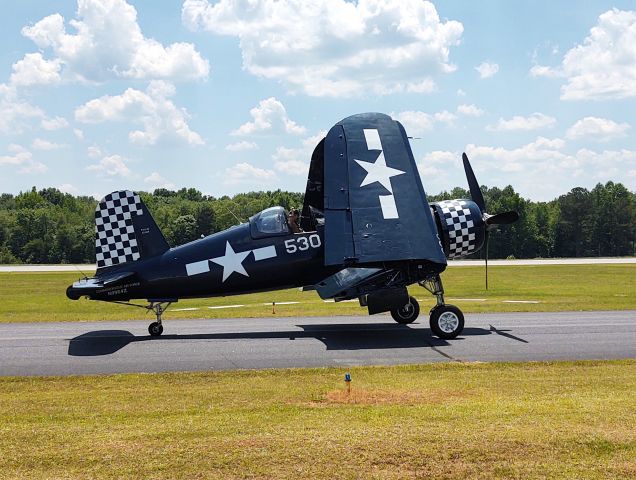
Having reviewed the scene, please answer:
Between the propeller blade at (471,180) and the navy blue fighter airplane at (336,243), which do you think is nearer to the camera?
the navy blue fighter airplane at (336,243)

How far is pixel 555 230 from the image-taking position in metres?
108

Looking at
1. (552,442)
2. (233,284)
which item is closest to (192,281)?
(233,284)

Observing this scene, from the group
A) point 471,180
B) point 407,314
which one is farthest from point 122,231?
point 471,180

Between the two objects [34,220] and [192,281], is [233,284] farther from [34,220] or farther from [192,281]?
[34,220]

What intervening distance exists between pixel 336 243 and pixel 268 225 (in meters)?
3.06

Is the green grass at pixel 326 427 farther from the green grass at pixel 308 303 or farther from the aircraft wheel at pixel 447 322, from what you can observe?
the green grass at pixel 308 303

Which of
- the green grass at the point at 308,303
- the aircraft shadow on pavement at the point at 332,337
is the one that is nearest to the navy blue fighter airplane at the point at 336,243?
the aircraft shadow on pavement at the point at 332,337

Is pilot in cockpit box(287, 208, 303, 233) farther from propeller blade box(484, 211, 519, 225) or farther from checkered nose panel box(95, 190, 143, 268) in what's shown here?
propeller blade box(484, 211, 519, 225)

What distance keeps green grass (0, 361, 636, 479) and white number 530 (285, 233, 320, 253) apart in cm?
561

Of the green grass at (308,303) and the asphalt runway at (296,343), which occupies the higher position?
the green grass at (308,303)

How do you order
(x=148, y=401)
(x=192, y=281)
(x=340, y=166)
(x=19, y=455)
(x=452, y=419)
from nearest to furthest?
1. (x=19, y=455)
2. (x=452, y=419)
3. (x=148, y=401)
4. (x=340, y=166)
5. (x=192, y=281)

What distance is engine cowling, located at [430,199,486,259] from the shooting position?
16.2 m

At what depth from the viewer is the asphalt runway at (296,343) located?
492 inches

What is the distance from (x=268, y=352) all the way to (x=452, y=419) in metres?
6.73
